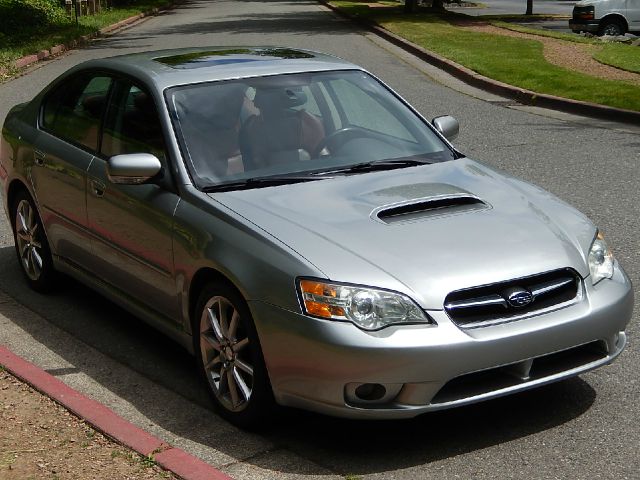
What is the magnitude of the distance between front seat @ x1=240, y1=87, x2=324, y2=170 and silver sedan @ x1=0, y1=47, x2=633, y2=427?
0.04ft

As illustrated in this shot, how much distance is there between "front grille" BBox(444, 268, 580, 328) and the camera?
504cm

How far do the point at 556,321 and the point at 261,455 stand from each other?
54.0 inches

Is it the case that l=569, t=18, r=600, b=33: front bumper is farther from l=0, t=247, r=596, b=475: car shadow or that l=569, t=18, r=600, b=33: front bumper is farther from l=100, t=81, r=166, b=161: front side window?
l=0, t=247, r=596, b=475: car shadow

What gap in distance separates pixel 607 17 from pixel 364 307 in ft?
89.8

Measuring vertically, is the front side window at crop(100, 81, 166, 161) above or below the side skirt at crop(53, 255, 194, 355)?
above

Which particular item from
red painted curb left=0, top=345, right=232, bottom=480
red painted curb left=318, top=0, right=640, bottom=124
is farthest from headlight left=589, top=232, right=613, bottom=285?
red painted curb left=318, top=0, right=640, bottom=124

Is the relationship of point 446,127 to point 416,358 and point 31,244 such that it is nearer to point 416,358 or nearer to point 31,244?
point 416,358

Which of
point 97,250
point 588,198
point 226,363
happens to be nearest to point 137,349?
point 97,250

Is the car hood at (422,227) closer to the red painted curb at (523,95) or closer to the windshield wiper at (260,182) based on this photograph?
the windshield wiper at (260,182)

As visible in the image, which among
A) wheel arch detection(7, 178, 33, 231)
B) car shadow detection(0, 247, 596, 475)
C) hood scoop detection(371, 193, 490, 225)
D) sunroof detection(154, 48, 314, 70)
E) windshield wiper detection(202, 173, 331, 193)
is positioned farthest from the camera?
wheel arch detection(7, 178, 33, 231)

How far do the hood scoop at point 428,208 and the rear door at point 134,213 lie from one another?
1.08 m

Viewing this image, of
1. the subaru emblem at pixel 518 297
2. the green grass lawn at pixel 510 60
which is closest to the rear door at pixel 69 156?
the subaru emblem at pixel 518 297

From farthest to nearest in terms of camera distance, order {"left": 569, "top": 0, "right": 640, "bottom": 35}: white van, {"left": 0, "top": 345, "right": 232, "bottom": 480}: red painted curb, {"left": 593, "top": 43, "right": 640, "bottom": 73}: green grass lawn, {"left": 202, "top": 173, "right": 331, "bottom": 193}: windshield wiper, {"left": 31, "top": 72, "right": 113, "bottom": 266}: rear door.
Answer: {"left": 569, "top": 0, "right": 640, "bottom": 35}: white van → {"left": 593, "top": 43, "right": 640, "bottom": 73}: green grass lawn → {"left": 31, "top": 72, "right": 113, "bottom": 266}: rear door → {"left": 202, "top": 173, "right": 331, "bottom": 193}: windshield wiper → {"left": 0, "top": 345, "right": 232, "bottom": 480}: red painted curb

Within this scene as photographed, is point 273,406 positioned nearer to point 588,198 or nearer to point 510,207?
point 510,207
